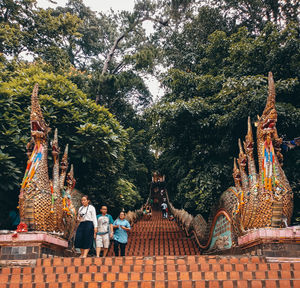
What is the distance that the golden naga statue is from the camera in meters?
5.24

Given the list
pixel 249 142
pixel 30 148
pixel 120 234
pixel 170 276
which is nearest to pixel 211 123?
pixel 249 142

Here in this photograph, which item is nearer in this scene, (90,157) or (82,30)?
(90,157)

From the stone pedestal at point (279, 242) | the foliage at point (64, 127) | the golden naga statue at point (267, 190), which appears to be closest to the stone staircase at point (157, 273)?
the stone pedestal at point (279, 242)

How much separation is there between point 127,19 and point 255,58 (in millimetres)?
11553

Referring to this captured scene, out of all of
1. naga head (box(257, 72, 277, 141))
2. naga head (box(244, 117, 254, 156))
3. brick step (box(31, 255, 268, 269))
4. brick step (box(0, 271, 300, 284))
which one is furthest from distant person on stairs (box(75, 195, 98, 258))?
naga head (box(257, 72, 277, 141))

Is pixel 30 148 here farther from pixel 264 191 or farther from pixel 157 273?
pixel 264 191

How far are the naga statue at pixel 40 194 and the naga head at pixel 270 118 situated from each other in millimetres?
4380

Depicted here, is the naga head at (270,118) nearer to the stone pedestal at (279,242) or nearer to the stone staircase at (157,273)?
the stone pedestal at (279,242)

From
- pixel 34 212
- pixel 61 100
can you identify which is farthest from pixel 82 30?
pixel 34 212

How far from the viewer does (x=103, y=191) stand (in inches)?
423

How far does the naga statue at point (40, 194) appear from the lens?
5.41 meters

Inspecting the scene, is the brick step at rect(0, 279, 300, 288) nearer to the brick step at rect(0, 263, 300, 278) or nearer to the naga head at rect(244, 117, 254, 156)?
the brick step at rect(0, 263, 300, 278)

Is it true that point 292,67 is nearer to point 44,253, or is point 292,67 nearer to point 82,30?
point 44,253

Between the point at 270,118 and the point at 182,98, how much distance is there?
19.5 feet
